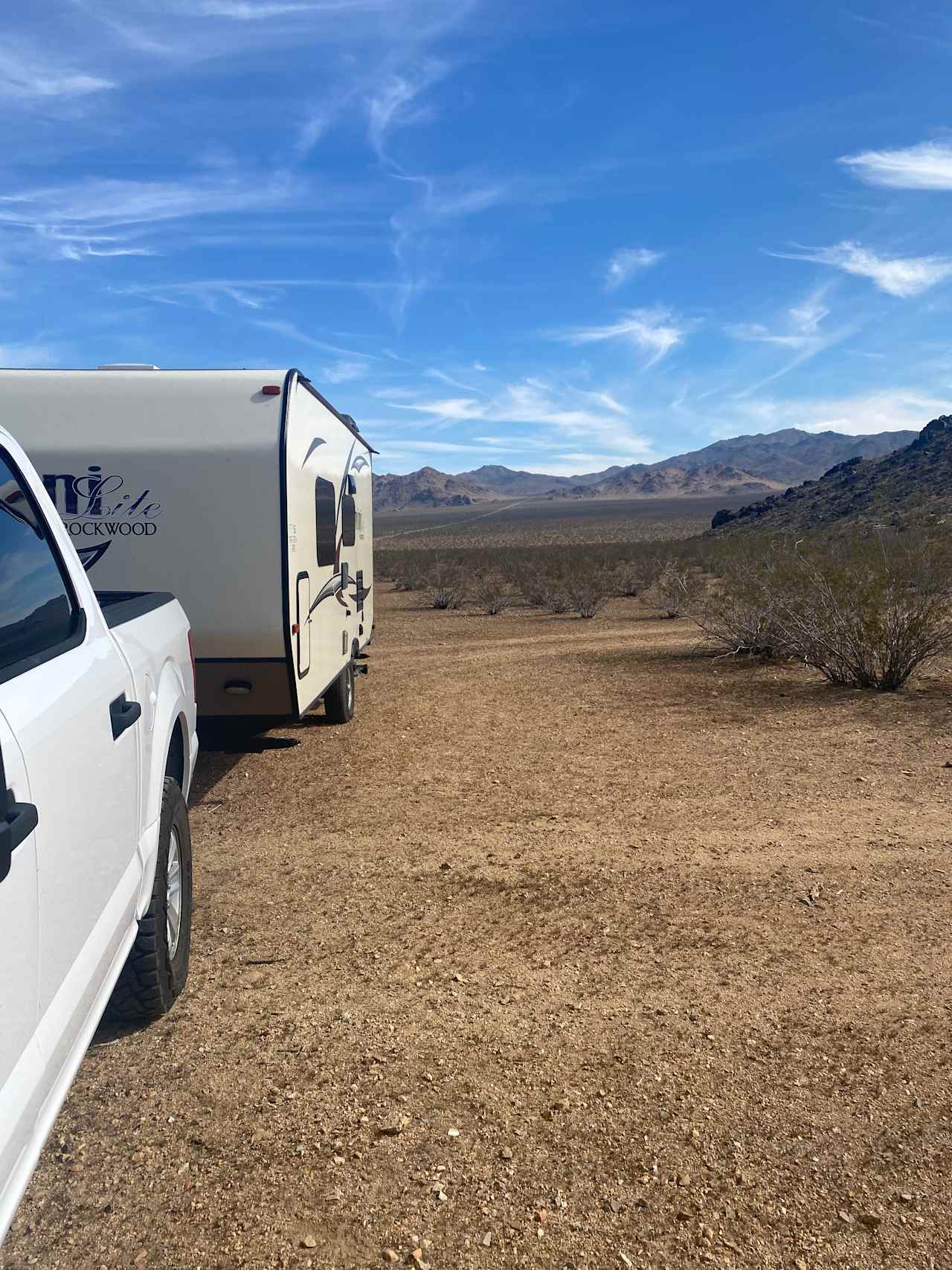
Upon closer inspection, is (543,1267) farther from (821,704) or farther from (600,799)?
(821,704)

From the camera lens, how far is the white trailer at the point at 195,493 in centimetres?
627

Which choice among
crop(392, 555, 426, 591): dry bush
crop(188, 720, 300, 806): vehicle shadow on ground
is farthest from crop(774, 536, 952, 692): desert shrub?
crop(392, 555, 426, 591): dry bush

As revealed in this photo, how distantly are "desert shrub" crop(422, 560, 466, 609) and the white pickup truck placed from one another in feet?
59.8

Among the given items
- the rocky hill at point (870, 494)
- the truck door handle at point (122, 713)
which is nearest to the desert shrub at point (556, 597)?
the rocky hill at point (870, 494)

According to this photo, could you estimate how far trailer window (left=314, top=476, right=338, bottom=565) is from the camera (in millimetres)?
7469

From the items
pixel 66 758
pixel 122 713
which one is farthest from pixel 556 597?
pixel 66 758

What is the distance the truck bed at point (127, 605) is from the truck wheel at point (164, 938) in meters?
0.66

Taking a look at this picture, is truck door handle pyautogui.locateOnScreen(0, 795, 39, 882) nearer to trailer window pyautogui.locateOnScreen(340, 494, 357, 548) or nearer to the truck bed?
the truck bed

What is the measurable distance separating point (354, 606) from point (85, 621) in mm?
6809

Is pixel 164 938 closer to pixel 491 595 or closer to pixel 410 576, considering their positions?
pixel 491 595

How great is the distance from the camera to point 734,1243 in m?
2.65

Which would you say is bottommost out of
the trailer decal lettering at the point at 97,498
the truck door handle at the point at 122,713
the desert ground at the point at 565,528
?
the desert ground at the point at 565,528

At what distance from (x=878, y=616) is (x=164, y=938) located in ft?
25.8

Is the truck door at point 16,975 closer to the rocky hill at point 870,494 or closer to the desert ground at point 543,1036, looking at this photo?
the desert ground at point 543,1036
